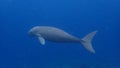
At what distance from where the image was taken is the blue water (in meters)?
6.03

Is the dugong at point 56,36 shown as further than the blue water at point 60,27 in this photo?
No

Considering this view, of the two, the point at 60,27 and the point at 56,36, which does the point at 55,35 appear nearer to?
the point at 56,36

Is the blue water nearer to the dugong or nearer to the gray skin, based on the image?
the dugong

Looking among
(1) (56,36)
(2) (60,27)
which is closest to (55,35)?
(1) (56,36)

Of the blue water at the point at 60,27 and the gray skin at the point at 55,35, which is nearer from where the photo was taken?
the gray skin at the point at 55,35

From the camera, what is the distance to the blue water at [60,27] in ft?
19.8

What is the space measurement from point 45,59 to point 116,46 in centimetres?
133

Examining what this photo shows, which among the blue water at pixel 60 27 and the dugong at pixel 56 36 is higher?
the blue water at pixel 60 27

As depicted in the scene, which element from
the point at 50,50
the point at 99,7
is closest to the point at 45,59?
the point at 50,50

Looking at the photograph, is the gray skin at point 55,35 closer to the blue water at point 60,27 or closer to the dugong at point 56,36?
the dugong at point 56,36

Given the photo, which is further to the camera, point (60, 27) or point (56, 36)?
point (60, 27)

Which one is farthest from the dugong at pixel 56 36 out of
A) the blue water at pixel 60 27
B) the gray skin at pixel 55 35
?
the blue water at pixel 60 27

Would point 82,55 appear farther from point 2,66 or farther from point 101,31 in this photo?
point 2,66

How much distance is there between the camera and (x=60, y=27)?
6.46 meters
